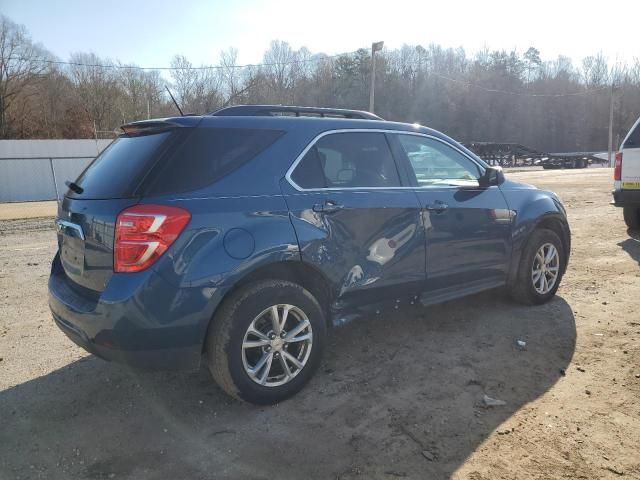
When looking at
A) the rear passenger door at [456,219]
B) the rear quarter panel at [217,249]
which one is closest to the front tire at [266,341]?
the rear quarter panel at [217,249]

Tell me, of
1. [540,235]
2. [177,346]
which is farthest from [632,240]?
[177,346]

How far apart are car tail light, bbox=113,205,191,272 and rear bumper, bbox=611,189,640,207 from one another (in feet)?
24.9

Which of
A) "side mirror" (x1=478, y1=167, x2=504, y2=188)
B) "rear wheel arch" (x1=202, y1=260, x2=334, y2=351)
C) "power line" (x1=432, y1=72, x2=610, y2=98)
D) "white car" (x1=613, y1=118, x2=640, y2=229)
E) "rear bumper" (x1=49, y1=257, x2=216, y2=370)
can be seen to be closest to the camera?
"rear bumper" (x1=49, y1=257, x2=216, y2=370)

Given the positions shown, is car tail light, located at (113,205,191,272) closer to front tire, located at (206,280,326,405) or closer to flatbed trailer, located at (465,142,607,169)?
front tire, located at (206,280,326,405)

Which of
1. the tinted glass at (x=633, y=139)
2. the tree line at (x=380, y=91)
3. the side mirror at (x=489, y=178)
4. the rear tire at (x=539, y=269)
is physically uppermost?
the tree line at (x=380, y=91)

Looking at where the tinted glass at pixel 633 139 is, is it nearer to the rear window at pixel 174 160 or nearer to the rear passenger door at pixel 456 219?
the rear passenger door at pixel 456 219

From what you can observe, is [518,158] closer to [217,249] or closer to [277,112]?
[277,112]

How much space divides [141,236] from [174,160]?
0.51 m

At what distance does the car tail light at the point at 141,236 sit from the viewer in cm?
269

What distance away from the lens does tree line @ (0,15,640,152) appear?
1870 inches

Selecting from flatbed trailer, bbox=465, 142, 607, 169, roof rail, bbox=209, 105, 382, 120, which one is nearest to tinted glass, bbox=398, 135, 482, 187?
roof rail, bbox=209, 105, 382, 120

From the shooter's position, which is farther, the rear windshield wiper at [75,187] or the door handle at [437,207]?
the door handle at [437,207]

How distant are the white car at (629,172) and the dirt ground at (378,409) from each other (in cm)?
385

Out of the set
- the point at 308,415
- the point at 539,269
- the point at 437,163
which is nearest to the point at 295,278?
the point at 308,415
